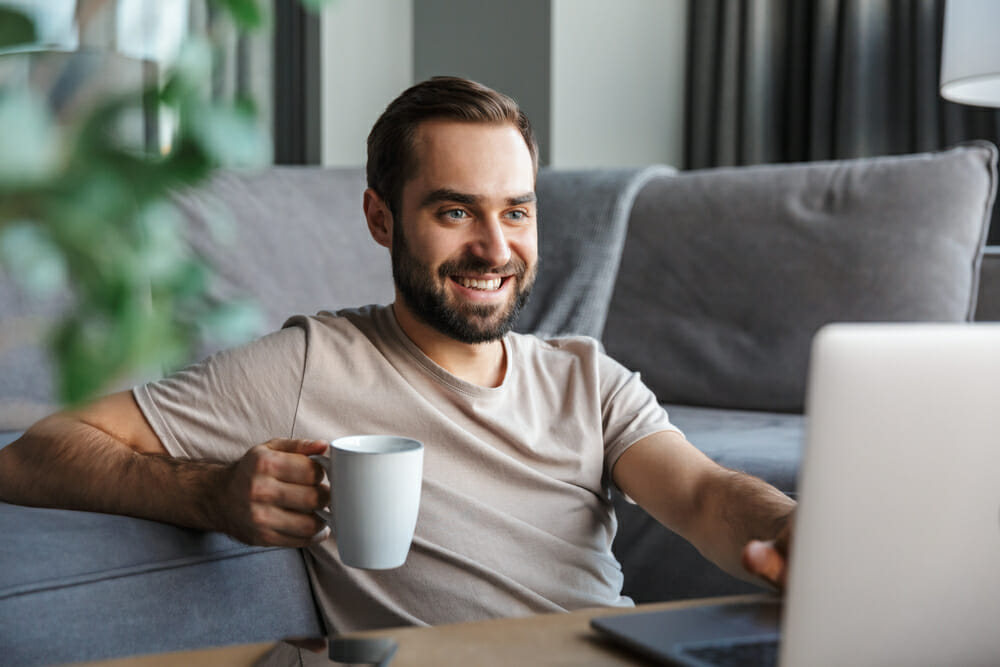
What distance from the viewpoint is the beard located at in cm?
122

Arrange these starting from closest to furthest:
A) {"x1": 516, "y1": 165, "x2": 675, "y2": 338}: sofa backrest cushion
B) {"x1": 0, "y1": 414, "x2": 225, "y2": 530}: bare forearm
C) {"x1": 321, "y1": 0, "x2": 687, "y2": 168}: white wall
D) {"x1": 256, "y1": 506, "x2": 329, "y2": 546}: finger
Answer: {"x1": 256, "y1": 506, "x2": 329, "y2": 546}: finger, {"x1": 0, "y1": 414, "x2": 225, "y2": 530}: bare forearm, {"x1": 516, "y1": 165, "x2": 675, "y2": 338}: sofa backrest cushion, {"x1": 321, "y1": 0, "x2": 687, "y2": 168}: white wall

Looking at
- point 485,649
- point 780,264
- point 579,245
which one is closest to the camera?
point 485,649

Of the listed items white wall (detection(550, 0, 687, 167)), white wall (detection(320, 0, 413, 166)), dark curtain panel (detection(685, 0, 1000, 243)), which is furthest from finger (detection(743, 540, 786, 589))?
white wall (detection(320, 0, 413, 166))

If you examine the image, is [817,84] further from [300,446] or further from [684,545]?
[300,446]

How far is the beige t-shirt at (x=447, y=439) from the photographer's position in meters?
1.09

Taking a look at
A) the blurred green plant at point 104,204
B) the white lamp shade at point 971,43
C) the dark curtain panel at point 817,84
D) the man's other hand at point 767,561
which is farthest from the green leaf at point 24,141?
the dark curtain panel at point 817,84

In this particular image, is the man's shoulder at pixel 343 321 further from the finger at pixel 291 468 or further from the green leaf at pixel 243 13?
the green leaf at pixel 243 13

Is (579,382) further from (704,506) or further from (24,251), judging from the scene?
(24,251)

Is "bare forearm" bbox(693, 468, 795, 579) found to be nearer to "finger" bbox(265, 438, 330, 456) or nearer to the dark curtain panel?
"finger" bbox(265, 438, 330, 456)

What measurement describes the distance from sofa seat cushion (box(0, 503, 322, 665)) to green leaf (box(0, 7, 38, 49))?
0.83 m

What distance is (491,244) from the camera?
1236 mm

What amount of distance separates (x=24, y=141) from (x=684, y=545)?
1318 mm

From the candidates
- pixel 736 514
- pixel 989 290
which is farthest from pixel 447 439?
pixel 989 290

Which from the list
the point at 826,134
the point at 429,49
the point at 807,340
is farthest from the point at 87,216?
the point at 429,49
